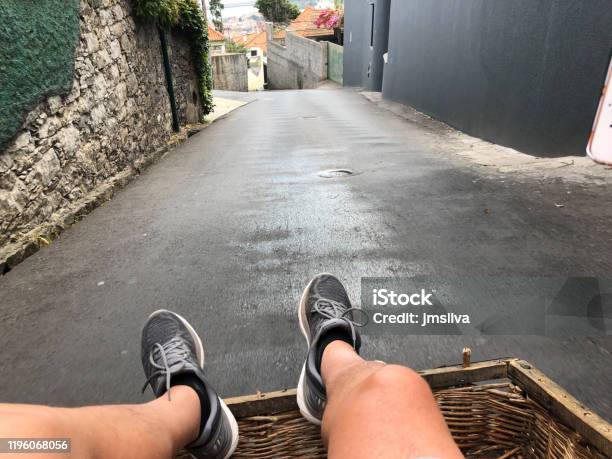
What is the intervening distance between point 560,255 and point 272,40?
3472cm

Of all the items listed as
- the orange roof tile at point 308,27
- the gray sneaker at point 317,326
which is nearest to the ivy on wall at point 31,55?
the gray sneaker at point 317,326

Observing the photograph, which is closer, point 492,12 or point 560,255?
point 560,255

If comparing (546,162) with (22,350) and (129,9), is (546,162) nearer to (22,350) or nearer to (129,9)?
(22,350)

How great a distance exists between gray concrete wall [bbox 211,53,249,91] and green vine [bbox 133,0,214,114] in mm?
19942

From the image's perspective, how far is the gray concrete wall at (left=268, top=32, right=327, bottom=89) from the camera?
2655 centimetres

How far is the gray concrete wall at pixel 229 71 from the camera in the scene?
28078 millimetres

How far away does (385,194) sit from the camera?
4.00 meters

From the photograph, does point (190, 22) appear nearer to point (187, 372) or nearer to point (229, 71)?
point (187, 372)

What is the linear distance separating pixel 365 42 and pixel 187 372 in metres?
19.5

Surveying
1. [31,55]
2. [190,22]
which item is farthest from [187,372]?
[190,22]

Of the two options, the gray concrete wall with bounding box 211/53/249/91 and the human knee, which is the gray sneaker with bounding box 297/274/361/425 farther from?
the gray concrete wall with bounding box 211/53/249/91

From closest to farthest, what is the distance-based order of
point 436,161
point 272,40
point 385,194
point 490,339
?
point 490,339 < point 385,194 < point 436,161 < point 272,40

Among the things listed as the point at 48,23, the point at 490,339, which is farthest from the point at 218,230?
the point at 48,23

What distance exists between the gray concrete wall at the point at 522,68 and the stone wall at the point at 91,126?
18.1 ft
